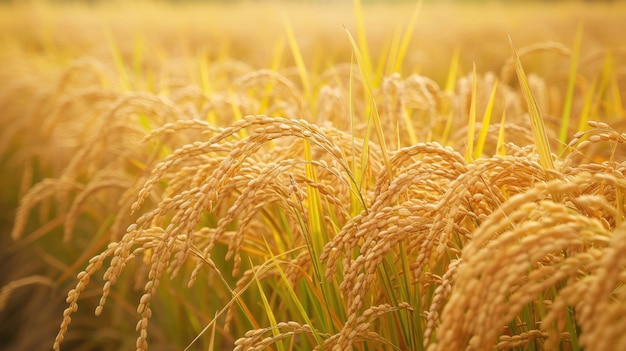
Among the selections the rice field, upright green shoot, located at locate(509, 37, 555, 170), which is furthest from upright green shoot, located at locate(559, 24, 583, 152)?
upright green shoot, located at locate(509, 37, 555, 170)

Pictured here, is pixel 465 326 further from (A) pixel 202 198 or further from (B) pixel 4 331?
(B) pixel 4 331

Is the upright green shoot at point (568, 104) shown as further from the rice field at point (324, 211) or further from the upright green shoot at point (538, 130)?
the upright green shoot at point (538, 130)

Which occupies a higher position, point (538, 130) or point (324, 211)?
point (538, 130)

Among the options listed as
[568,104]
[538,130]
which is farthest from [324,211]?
[568,104]

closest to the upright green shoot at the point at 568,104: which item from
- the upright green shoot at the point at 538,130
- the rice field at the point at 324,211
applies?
the rice field at the point at 324,211

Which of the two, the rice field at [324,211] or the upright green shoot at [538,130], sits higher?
the upright green shoot at [538,130]

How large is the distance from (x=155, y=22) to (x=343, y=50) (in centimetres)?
316

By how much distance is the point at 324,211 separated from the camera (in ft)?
4.14

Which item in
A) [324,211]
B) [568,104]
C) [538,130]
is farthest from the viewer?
[568,104]

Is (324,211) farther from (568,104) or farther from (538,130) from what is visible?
(568,104)

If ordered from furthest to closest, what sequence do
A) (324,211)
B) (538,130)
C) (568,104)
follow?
(568,104) < (324,211) < (538,130)

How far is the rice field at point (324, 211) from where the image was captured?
0.75 meters

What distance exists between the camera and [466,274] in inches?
26.9

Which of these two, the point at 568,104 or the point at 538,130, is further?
the point at 568,104
